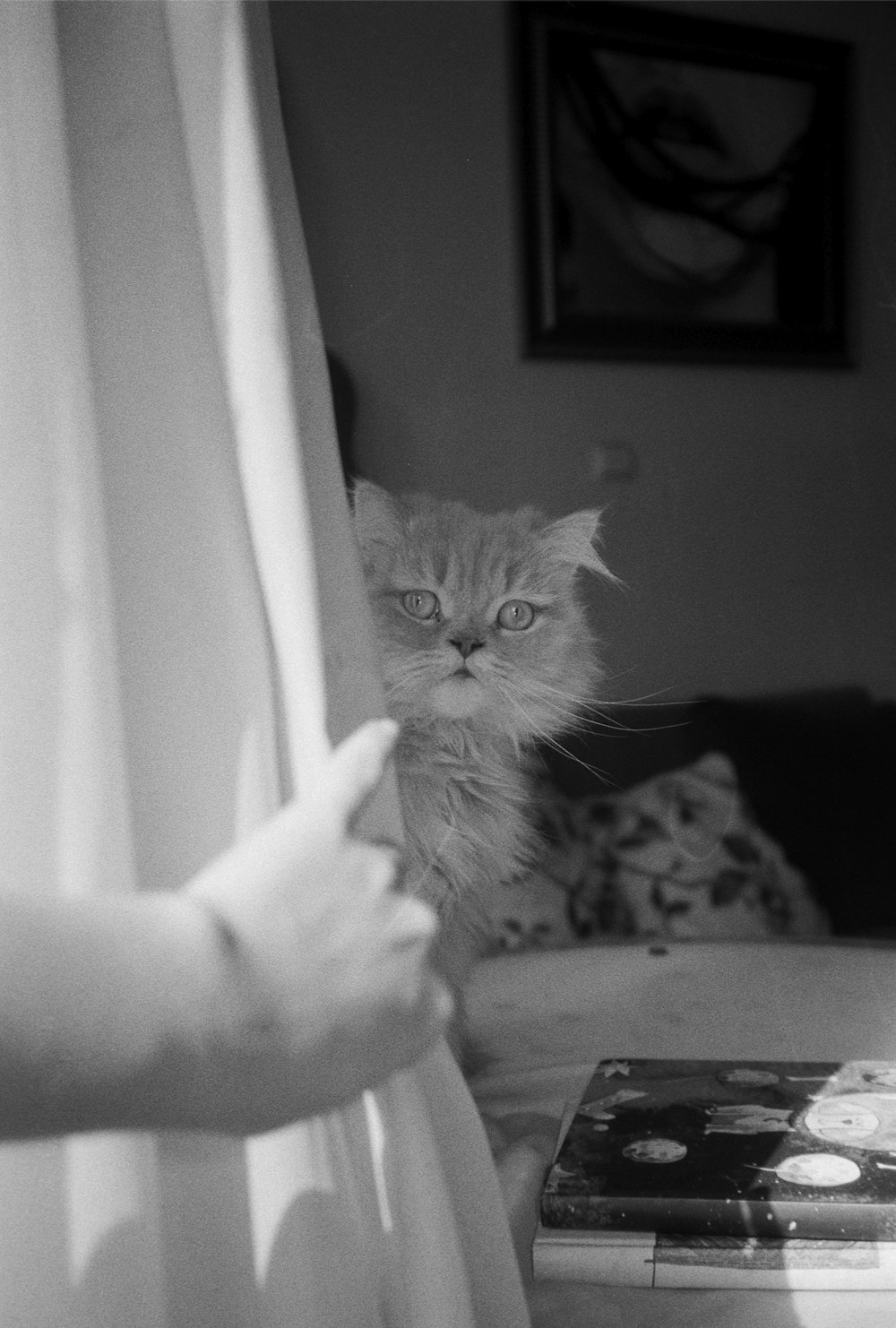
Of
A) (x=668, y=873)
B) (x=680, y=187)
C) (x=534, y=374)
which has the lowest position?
(x=668, y=873)

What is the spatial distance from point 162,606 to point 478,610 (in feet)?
1.48

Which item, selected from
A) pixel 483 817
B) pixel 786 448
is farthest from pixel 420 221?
pixel 483 817

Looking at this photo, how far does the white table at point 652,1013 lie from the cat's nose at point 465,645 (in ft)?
0.96

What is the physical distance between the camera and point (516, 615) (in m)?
0.86

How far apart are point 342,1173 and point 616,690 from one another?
1.88 ft

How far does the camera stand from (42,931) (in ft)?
1.00

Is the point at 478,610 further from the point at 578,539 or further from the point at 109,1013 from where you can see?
the point at 109,1013

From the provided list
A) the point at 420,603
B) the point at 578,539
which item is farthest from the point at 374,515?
the point at 578,539

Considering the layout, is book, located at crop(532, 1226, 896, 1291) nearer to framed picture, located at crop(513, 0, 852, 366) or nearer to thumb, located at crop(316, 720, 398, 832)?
thumb, located at crop(316, 720, 398, 832)

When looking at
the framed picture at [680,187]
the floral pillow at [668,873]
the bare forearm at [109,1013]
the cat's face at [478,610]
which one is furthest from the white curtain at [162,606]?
the floral pillow at [668,873]

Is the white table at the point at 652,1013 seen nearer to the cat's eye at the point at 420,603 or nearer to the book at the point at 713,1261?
the book at the point at 713,1261

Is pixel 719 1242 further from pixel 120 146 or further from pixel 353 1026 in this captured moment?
pixel 120 146

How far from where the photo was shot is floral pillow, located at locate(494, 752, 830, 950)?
1115mm

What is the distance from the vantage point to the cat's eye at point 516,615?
86 centimetres
